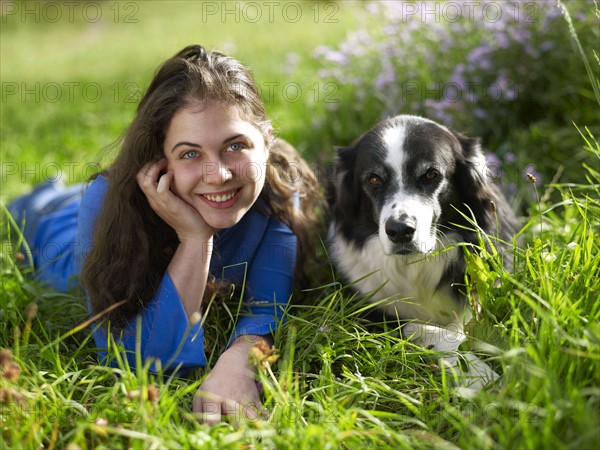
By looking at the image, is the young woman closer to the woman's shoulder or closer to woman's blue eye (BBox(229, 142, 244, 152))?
woman's blue eye (BBox(229, 142, 244, 152))

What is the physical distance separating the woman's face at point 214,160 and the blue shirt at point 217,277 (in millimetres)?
293

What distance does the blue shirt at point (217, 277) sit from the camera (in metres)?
2.53

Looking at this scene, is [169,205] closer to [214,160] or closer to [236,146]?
[214,160]

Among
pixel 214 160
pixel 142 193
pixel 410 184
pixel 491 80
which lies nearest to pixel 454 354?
pixel 410 184

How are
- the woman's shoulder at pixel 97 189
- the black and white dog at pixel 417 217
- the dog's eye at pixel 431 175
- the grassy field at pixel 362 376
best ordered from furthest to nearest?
the woman's shoulder at pixel 97 189 < the dog's eye at pixel 431 175 < the black and white dog at pixel 417 217 < the grassy field at pixel 362 376

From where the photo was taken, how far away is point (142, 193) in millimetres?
2768

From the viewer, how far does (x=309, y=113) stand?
5.28 meters

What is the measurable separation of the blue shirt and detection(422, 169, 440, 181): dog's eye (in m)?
0.70

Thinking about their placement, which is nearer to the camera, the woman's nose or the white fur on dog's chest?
the woman's nose

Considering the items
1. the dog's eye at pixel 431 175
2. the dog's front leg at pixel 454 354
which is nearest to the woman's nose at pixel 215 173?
the dog's eye at pixel 431 175

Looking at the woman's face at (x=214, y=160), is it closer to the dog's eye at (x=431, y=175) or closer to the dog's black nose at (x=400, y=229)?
the dog's black nose at (x=400, y=229)

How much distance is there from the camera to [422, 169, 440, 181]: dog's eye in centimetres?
273

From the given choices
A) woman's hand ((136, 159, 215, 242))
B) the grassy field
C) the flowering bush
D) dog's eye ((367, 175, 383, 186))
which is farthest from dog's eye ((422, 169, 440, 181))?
the flowering bush

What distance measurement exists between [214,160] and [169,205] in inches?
10.0
